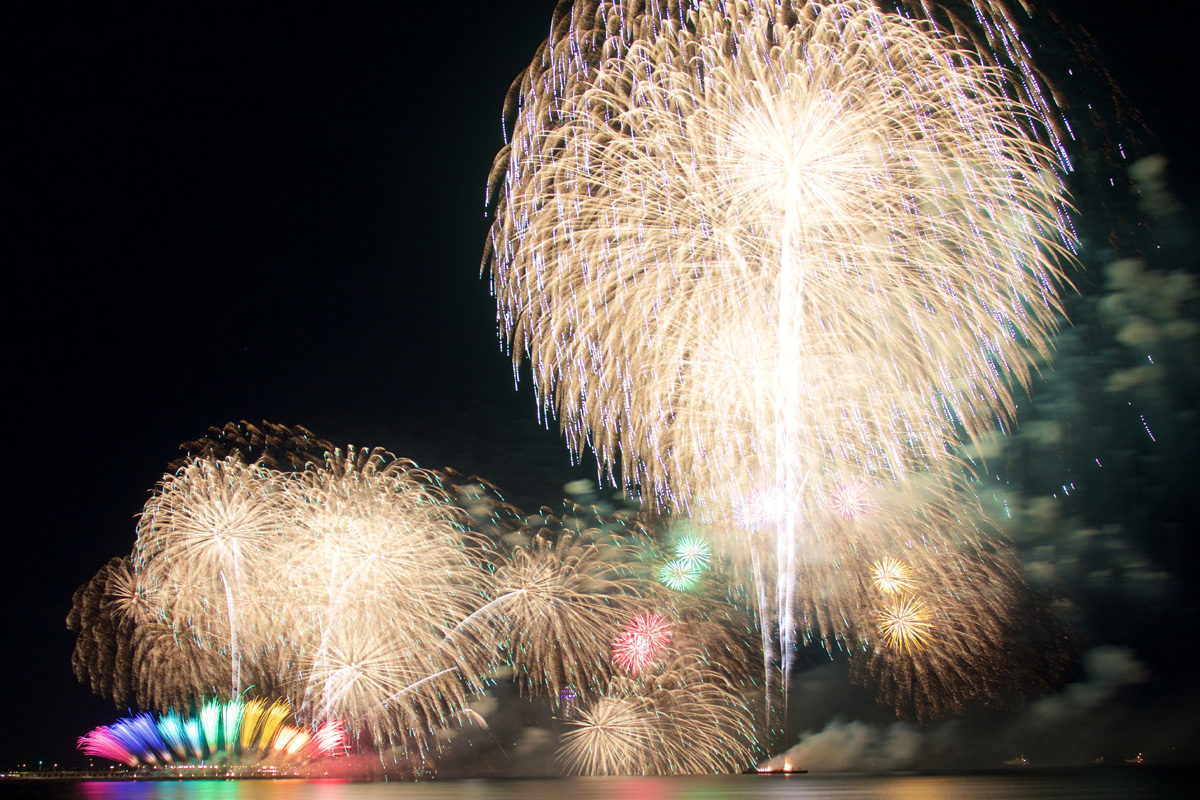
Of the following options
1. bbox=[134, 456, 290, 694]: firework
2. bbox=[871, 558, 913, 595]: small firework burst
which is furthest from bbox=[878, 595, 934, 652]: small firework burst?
bbox=[134, 456, 290, 694]: firework

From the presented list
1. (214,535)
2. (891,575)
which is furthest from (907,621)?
(214,535)

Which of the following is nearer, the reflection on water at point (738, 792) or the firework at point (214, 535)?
the reflection on water at point (738, 792)

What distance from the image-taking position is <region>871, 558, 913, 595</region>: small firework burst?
2814 cm

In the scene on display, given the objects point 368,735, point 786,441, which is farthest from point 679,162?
point 368,735

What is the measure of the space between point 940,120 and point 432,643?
24.7 metres

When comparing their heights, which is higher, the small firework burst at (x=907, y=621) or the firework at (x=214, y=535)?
the firework at (x=214, y=535)

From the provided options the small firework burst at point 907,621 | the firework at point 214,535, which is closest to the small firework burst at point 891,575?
the small firework burst at point 907,621

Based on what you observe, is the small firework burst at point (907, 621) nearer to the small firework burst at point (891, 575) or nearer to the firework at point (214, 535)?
the small firework burst at point (891, 575)

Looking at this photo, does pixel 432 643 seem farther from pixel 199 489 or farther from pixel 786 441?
pixel 786 441

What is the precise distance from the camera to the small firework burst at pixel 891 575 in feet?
92.3

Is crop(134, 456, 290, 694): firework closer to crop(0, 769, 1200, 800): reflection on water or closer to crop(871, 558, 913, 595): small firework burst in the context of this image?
crop(0, 769, 1200, 800): reflection on water

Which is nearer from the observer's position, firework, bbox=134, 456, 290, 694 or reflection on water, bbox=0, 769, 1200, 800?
reflection on water, bbox=0, 769, 1200, 800

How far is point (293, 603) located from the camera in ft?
112

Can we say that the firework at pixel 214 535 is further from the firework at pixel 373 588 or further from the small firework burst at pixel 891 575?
the small firework burst at pixel 891 575
